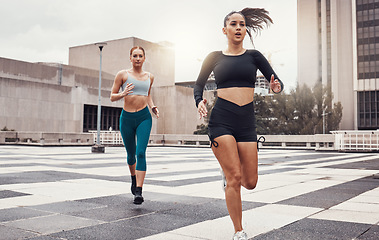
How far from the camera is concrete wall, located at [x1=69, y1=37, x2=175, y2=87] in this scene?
62688 millimetres

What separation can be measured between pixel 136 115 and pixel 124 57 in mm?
59282

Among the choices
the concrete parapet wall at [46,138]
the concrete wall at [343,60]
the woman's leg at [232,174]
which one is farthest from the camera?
the concrete wall at [343,60]

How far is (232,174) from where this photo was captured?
3238 mm

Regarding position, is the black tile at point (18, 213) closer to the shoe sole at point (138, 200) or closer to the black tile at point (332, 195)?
the shoe sole at point (138, 200)

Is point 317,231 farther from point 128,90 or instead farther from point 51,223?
point 128,90

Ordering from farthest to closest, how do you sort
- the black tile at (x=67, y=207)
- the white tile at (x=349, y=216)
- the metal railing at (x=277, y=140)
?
the metal railing at (x=277, y=140) → the black tile at (x=67, y=207) → the white tile at (x=349, y=216)

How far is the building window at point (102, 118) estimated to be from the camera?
5100cm

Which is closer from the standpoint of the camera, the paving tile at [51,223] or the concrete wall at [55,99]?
the paving tile at [51,223]

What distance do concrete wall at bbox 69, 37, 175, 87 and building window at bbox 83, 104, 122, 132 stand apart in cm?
991

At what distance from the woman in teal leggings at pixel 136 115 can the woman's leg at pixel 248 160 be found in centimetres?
196

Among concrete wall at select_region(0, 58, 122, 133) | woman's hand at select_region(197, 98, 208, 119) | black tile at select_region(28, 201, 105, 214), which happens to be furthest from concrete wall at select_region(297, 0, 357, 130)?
woman's hand at select_region(197, 98, 208, 119)

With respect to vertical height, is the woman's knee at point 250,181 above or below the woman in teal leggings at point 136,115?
below

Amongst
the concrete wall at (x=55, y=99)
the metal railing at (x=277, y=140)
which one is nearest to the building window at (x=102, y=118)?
the concrete wall at (x=55, y=99)

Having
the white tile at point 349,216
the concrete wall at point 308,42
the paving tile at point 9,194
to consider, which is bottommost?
the white tile at point 349,216
